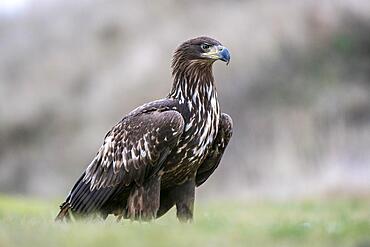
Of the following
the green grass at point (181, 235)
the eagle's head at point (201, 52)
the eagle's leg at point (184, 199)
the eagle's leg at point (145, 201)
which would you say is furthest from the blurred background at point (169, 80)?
the green grass at point (181, 235)

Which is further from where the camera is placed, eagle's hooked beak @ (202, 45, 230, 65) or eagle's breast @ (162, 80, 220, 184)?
eagle's hooked beak @ (202, 45, 230, 65)

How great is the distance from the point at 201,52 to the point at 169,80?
16.3 m

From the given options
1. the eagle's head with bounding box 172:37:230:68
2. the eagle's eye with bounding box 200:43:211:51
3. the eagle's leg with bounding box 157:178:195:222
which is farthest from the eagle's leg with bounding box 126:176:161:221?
the eagle's eye with bounding box 200:43:211:51

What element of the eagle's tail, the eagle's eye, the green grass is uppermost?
the eagle's eye

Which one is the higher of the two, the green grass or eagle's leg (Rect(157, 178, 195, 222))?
eagle's leg (Rect(157, 178, 195, 222))

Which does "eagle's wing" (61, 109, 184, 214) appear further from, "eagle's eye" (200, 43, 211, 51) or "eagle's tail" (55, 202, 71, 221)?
"eagle's eye" (200, 43, 211, 51)

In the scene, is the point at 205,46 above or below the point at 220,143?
above

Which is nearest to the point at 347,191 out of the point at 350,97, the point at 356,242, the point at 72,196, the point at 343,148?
the point at 343,148

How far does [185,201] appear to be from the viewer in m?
10.7

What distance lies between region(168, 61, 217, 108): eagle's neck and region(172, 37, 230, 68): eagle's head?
0.04m

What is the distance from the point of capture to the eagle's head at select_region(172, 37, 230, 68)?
35.0 ft

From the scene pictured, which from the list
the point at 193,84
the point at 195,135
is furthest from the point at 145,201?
the point at 193,84

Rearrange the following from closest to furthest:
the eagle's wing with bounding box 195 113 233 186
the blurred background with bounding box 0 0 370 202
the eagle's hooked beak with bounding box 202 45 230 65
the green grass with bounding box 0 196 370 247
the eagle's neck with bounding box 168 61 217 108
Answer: the green grass with bounding box 0 196 370 247, the eagle's neck with bounding box 168 61 217 108, the eagle's hooked beak with bounding box 202 45 230 65, the eagle's wing with bounding box 195 113 233 186, the blurred background with bounding box 0 0 370 202

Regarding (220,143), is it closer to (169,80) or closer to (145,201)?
(145,201)
